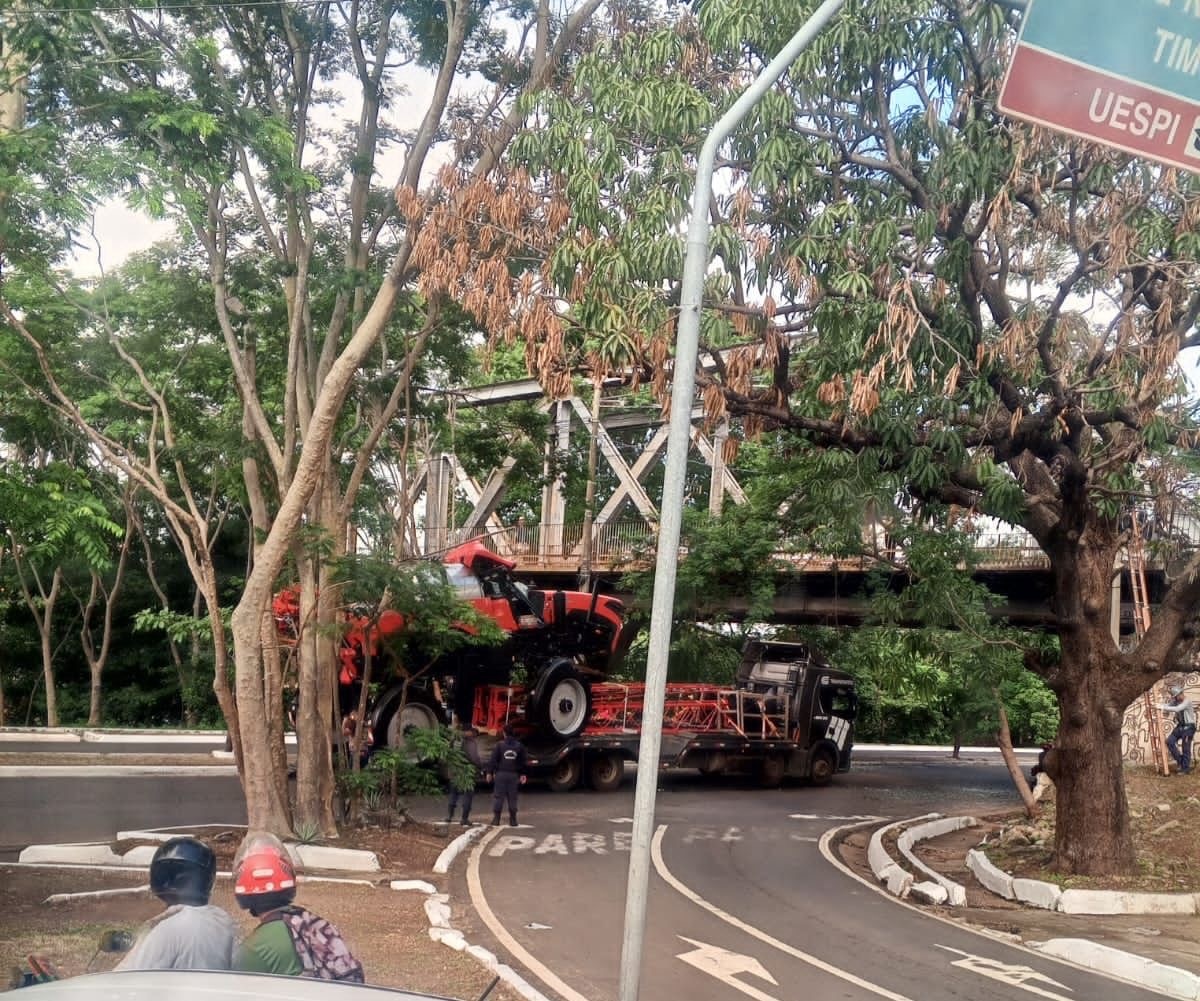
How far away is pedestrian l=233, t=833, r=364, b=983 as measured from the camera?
4.18m

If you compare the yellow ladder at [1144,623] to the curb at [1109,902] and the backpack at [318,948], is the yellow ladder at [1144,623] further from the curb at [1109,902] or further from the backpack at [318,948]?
the backpack at [318,948]

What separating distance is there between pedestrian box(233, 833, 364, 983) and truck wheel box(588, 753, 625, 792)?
2116cm

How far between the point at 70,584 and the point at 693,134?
3071cm

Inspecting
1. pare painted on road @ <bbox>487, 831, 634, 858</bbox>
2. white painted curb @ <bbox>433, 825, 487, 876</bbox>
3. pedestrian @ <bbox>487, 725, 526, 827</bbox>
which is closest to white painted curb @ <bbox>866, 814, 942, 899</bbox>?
pare painted on road @ <bbox>487, 831, 634, 858</bbox>

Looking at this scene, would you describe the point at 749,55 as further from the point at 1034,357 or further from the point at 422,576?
the point at 422,576

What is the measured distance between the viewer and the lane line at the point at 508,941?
962 centimetres

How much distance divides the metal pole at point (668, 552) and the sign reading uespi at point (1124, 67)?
112 centimetres

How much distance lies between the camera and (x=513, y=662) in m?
24.8

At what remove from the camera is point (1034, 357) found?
1264 cm

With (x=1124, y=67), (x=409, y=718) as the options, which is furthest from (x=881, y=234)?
(x=409, y=718)

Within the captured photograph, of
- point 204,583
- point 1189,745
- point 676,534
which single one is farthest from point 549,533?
point 676,534

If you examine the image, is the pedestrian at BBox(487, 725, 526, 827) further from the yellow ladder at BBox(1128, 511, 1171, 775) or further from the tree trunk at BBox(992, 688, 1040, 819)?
the yellow ladder at BBox(1128, 511, 1171, 775)

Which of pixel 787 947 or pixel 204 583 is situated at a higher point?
pixel 204 583

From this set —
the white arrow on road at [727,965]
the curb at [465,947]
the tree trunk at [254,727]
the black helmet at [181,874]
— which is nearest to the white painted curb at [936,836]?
the white arrow on road at [727,965]
